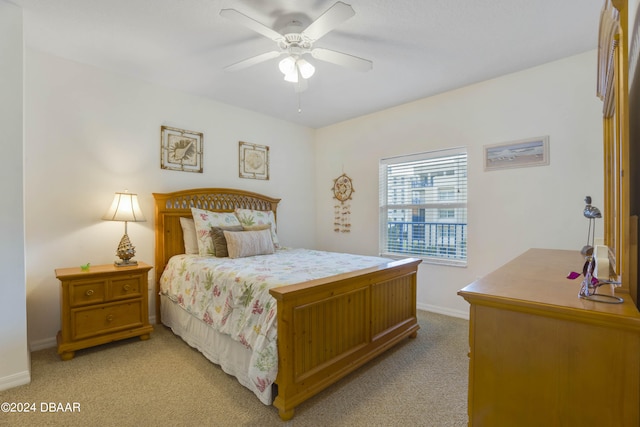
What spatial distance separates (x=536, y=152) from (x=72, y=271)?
4.27 m

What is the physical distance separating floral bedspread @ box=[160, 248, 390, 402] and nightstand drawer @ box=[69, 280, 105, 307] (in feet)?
1.89

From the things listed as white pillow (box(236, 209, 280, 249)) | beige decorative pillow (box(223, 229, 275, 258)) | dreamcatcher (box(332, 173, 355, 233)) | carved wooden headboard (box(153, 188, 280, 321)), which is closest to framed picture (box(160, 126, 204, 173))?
carved wooden headboard (box(153, 188, 280, 321))

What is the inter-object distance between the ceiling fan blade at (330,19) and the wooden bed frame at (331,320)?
62.5 inches

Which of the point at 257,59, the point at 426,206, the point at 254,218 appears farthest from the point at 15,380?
the point at 426,206

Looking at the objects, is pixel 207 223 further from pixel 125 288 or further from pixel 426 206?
pixel 426 206

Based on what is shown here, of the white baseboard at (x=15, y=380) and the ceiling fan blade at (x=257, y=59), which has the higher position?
the ceiling fan blade at (x=257, y=59)

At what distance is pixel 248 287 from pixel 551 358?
1.64 metres

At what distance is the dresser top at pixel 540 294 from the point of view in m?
0.83

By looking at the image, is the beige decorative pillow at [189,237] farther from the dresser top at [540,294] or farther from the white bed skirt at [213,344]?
the dresser top at [540,294]

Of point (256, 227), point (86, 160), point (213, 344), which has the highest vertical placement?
point (86, 160)

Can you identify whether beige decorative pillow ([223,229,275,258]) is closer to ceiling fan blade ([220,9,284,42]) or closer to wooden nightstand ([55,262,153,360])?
wooden nightstand ([55,262,153,360])

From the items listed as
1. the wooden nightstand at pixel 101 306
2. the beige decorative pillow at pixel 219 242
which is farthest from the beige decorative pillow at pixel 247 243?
the wooden nightstand at pixel 101 306

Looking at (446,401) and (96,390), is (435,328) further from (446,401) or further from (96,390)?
(96,390)

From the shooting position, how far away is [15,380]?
2000mm
